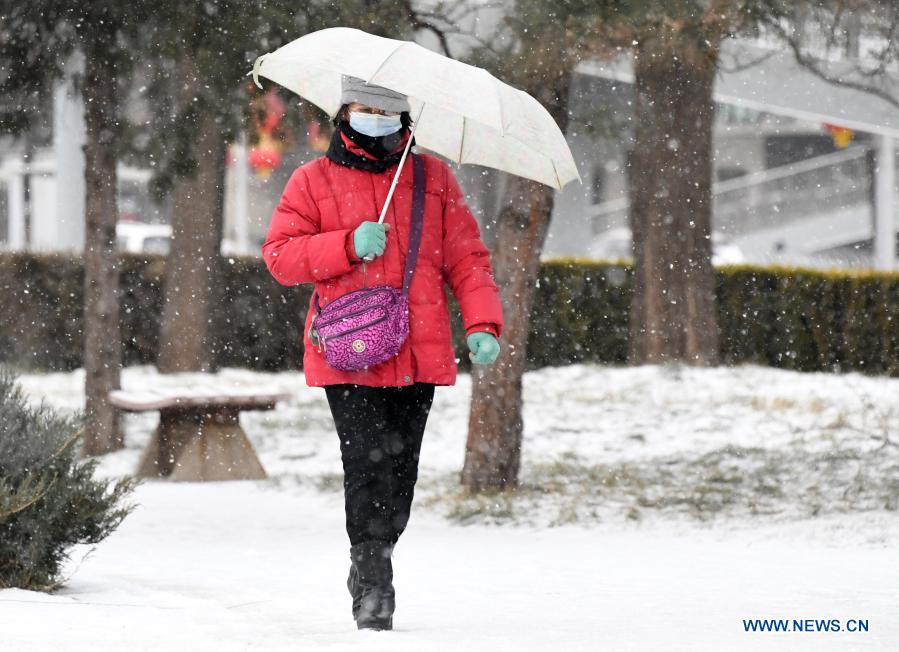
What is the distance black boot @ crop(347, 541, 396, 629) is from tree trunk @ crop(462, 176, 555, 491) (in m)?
4.08

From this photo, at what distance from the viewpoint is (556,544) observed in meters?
7.52

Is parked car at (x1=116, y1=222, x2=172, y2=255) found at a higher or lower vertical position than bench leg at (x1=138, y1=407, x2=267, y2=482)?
higher

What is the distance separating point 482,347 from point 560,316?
40.4ft

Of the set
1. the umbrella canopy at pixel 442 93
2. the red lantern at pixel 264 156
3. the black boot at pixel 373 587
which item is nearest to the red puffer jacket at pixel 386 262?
the umbrella canopy at pixel 442 93

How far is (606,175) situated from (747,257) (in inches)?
584

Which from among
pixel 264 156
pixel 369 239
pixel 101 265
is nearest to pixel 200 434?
pixel 101 265

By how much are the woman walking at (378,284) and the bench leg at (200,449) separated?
17.0 feet

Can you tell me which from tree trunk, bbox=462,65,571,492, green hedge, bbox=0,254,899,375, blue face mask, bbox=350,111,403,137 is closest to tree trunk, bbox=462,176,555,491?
tree trunk, bbox=462,65,571,492

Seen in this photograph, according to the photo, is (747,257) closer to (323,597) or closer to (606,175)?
(606,175)

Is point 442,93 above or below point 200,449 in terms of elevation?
above

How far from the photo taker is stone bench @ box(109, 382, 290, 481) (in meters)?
9.91

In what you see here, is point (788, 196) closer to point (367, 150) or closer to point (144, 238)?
point (144, 238)

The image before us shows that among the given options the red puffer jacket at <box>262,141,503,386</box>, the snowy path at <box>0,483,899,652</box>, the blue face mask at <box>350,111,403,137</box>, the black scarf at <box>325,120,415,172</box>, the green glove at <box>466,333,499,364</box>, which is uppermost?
the blue face mask at <box>350,111,403,137</box>

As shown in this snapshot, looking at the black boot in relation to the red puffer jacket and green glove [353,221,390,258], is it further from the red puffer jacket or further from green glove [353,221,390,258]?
green glove [353,221,390,258]
